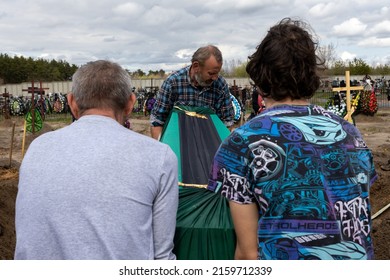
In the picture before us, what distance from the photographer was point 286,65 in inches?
58.2

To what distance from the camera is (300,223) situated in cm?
141

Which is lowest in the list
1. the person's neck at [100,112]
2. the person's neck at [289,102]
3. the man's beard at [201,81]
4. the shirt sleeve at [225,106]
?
the shirt sleeve at [225,106]

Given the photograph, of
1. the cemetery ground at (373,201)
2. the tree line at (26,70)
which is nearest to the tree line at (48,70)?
Result: the tree line at (26,70)

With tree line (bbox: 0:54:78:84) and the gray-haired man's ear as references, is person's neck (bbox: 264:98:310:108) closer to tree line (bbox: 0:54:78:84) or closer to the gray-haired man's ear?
the gray-haired man's ear

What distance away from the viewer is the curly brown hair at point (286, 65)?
1.48 m

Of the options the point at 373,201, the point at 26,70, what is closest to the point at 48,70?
the point at 26,70

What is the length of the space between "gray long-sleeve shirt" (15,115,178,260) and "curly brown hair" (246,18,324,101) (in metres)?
0.37

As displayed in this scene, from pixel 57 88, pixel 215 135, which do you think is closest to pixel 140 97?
pixel 57 88

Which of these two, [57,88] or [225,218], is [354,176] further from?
[57,88]

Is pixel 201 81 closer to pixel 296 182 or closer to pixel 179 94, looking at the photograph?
pixel 179 94

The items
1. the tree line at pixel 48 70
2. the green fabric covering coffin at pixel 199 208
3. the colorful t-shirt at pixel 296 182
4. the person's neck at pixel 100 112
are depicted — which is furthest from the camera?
the tree line at pixel 48 70

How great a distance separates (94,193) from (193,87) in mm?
1982

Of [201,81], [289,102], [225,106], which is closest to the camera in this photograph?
[289,102]

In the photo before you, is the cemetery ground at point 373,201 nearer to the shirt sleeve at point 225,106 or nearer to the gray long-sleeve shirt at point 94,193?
the shirt sleeve at point 225,106
